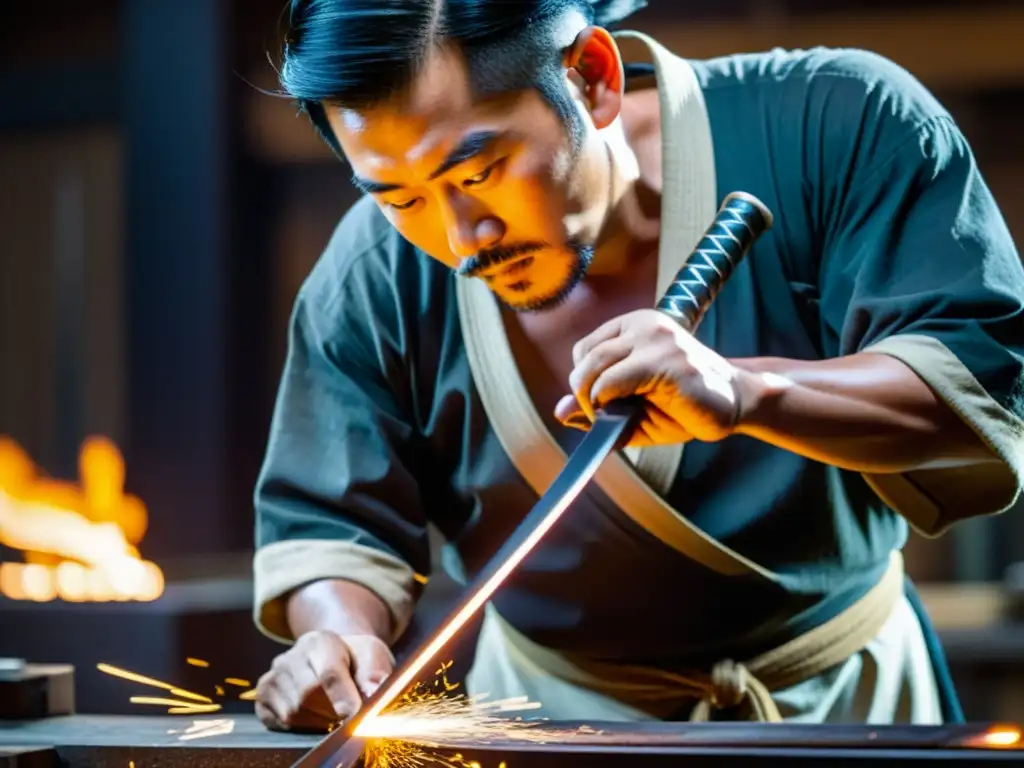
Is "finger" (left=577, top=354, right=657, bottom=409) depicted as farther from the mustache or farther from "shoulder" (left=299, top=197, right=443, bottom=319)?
"shoulder" (left=299, top=197, right=443, bottom=319)

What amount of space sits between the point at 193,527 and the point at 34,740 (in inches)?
92.0

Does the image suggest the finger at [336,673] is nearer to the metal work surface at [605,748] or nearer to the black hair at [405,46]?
the metal work surface at [605,748]

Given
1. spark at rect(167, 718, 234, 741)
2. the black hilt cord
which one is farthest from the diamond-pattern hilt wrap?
spark at rect(167, 718, 234, 741)

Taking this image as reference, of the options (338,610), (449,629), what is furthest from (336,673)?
(449,629)

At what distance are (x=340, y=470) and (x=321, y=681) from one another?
279 millimetres

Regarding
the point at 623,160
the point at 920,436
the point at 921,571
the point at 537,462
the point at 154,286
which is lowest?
the point at 920,436

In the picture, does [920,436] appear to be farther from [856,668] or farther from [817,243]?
[856,668]

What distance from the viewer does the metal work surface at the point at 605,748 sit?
3.14 feet

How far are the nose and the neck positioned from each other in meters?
0.19

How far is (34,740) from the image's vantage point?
46.9 inches

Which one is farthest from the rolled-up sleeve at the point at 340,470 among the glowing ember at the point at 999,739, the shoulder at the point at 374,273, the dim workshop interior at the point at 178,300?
the dim workshop interior at the point at 178,300

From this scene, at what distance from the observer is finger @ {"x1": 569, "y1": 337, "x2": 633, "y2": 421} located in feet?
3.71

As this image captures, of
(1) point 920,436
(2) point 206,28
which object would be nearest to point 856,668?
(1) point 920,436

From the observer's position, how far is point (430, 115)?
1218 millimetres
